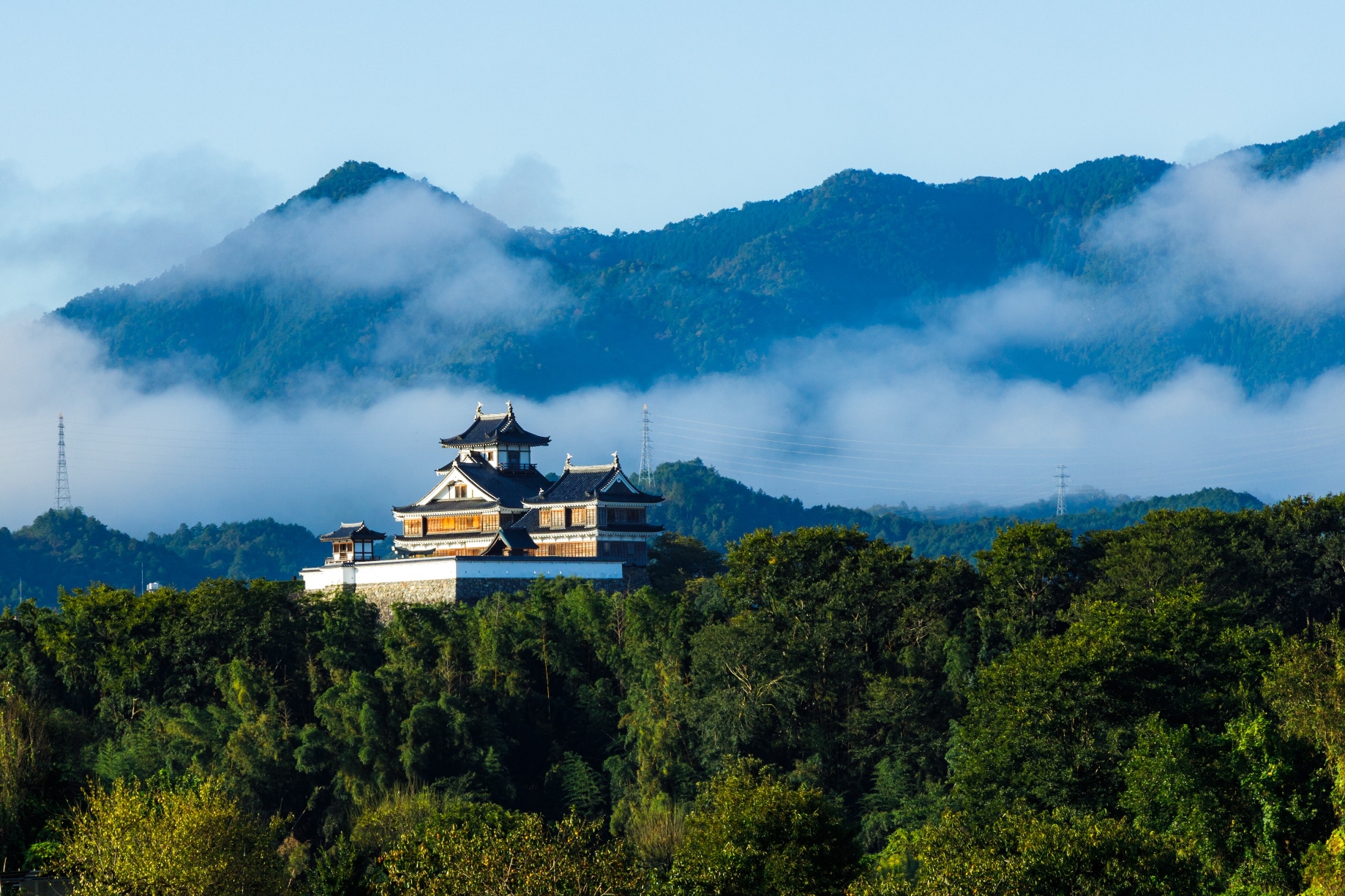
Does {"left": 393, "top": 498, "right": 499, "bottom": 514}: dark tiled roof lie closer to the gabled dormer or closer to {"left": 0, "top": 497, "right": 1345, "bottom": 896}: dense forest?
the gabled dormer

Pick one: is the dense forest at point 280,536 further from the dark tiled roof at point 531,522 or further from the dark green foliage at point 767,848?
the dark green foliage at point 767,848

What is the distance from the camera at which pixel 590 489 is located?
5597 centimetres

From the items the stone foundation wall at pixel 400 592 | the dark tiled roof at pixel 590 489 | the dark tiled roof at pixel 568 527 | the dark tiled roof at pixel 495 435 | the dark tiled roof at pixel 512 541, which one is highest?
the dark tiled roof at pixel 495 435

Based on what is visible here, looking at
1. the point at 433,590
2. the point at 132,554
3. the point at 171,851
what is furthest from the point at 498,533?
the point at 132,554

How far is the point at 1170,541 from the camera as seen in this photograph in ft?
148

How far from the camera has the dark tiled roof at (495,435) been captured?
6228cm

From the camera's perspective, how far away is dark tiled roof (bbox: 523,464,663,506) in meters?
55.9

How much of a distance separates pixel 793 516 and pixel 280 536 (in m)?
44.0

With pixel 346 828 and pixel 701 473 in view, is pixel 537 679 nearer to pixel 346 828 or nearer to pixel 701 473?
pixel 346 828

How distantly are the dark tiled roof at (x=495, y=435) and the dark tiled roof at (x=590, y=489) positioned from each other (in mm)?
5155

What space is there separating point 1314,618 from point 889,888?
2659 cm

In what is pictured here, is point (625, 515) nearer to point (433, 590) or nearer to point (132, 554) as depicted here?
point (433, 590)

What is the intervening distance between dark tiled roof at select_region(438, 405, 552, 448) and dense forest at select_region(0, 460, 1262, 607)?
56.1m

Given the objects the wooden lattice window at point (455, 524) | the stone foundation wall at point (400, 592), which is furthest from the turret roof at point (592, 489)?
the stone foundation wall at point (400, 592)
